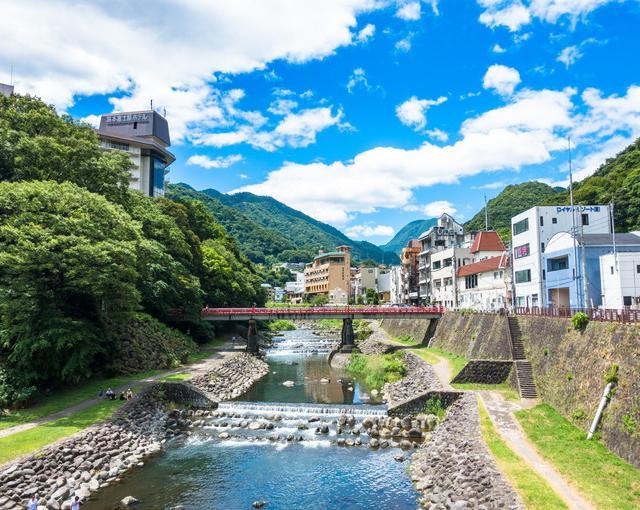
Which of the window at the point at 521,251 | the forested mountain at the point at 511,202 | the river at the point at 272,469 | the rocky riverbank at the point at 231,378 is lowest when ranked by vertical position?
the river at the point at 272,469

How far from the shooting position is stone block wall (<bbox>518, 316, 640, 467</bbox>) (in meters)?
18.1

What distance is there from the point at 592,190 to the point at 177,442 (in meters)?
89.4

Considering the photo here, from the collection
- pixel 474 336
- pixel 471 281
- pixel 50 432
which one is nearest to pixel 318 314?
pixel 474 336

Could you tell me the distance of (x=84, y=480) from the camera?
19859 millimetres

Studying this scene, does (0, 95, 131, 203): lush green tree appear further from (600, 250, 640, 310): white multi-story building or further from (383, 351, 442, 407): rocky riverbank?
(600, 250, 640, 310): white multi-story building

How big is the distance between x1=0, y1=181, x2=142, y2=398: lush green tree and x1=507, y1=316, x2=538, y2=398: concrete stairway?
2701 centimetres

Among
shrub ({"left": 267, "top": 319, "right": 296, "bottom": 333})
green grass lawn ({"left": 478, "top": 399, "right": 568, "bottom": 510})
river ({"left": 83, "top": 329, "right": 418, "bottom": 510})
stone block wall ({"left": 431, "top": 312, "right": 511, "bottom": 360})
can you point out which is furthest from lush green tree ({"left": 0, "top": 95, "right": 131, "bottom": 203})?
shrub ({"left": 267, "top": 319, "right": 296, "bottom": 333})

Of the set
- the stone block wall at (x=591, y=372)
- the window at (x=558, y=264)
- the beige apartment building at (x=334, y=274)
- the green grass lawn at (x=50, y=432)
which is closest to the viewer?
the stone block wall at (x=591, y=372)

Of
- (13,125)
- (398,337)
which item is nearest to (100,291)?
(13,125)

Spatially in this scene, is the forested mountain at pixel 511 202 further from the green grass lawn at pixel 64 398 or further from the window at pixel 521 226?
the green grass lawn at pixel 64 398

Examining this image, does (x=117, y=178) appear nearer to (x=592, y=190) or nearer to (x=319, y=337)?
(x=319, y=337)

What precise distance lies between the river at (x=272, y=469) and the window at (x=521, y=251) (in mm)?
26622

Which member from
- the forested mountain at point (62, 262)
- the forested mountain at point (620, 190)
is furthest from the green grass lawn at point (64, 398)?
the forested mountain at point (620, 190)

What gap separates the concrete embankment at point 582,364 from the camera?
60.2 feet
